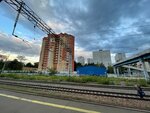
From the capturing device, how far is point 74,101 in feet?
24.9

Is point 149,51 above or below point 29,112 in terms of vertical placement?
above

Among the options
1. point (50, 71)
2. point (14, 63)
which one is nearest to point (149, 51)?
point (50, 71)

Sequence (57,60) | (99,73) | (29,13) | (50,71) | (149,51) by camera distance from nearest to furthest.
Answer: (29,13) < (149,51) < (50,71) < (99,73) < (57,60)

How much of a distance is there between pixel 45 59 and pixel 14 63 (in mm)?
24698

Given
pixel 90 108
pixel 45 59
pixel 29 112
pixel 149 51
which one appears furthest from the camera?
pixel 45 59

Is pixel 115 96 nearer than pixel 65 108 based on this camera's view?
No

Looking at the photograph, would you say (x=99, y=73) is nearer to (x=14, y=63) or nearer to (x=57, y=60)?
(x=57, y=60)

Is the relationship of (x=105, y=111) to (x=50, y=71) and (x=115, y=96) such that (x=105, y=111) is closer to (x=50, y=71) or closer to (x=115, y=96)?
(x=115, y=96)

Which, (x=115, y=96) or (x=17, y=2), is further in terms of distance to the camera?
(x=17, y=2)

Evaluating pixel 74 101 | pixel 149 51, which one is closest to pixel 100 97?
pixel 74 101

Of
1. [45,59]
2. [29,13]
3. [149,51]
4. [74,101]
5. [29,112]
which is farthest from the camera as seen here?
[45,59]

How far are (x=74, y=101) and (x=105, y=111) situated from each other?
2.20 m

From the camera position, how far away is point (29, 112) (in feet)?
18.8

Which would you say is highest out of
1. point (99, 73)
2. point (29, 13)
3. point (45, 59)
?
point (45, 59)
